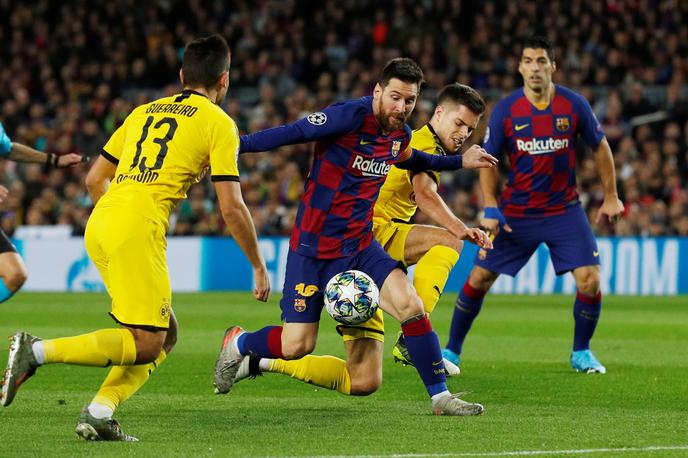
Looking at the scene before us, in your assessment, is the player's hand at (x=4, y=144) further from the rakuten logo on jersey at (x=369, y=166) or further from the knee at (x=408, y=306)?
the knee at (x=408, y=306)

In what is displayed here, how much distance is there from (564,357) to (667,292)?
1029 centimetres

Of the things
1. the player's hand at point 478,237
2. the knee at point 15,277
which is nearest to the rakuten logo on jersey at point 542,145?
the player's hand at point 478,237

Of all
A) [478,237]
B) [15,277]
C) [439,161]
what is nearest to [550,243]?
[439,161]

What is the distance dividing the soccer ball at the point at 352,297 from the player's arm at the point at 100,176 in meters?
1.41

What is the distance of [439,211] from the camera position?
26.8 ft

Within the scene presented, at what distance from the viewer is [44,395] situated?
835 centimetres

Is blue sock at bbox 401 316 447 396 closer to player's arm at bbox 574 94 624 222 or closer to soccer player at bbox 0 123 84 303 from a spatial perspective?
player's arm at bbox 574 94 624 222

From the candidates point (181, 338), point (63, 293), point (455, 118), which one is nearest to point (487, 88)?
point (63, 293)

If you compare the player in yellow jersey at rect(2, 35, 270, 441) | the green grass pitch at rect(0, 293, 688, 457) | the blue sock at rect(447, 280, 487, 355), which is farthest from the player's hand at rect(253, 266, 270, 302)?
the blue sock at rect(447, 280, 487, 355)

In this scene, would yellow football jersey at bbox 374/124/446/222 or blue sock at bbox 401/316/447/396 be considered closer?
blue sock at bbox 401/316/447/396

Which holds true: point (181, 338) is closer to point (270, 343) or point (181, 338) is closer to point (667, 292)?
point (270, 343)

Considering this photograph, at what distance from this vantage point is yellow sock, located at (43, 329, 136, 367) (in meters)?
6.26

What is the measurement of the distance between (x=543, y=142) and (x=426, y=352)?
3.41 m

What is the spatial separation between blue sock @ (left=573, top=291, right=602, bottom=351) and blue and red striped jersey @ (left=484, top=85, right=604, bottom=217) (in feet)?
2.49
